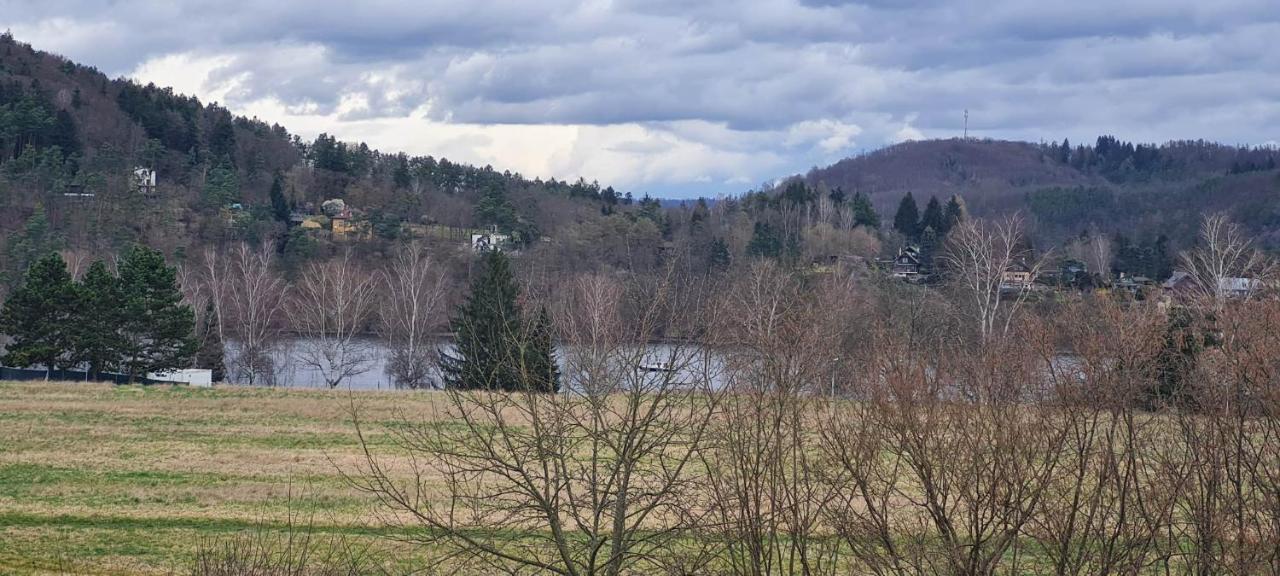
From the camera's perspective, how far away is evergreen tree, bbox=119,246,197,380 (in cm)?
4506

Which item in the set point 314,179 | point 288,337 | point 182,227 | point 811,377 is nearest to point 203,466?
point 811,377

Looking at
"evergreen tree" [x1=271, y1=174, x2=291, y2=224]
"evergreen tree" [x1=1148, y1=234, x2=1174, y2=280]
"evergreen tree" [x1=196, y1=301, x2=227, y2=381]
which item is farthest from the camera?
"evergreen tree" [x1=271, y1=174, x2=291, y2=224]

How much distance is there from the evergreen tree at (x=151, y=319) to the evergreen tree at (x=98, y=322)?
292 mm

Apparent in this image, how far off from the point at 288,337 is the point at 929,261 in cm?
4458

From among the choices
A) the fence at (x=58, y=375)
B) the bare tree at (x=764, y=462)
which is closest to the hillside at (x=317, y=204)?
the fence at (x=58, y=375)

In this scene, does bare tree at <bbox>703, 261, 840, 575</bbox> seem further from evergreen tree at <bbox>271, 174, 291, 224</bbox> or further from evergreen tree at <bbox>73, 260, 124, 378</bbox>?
evergreen tree at <bbox>271, 174, 291, 224</bbox>

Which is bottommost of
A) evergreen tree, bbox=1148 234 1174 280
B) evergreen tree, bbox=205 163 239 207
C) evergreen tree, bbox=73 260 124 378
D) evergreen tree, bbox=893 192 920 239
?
evergreen tree, bbox=73 260 124 378

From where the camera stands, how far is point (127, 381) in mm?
45750

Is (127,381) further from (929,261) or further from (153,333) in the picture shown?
(929,261)

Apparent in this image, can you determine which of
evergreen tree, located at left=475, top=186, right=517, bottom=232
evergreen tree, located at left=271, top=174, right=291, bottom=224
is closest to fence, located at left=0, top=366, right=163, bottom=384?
evergreen tree, located at left=271, top=174, right=291, bottom=224

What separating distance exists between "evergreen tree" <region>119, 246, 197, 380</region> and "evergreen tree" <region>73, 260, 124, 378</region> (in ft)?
0.96

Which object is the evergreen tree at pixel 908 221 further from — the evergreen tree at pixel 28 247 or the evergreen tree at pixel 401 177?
the evergreen tree at pixel 28 247

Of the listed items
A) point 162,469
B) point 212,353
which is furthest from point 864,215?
point 162,469

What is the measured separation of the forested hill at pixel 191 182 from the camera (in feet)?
272
